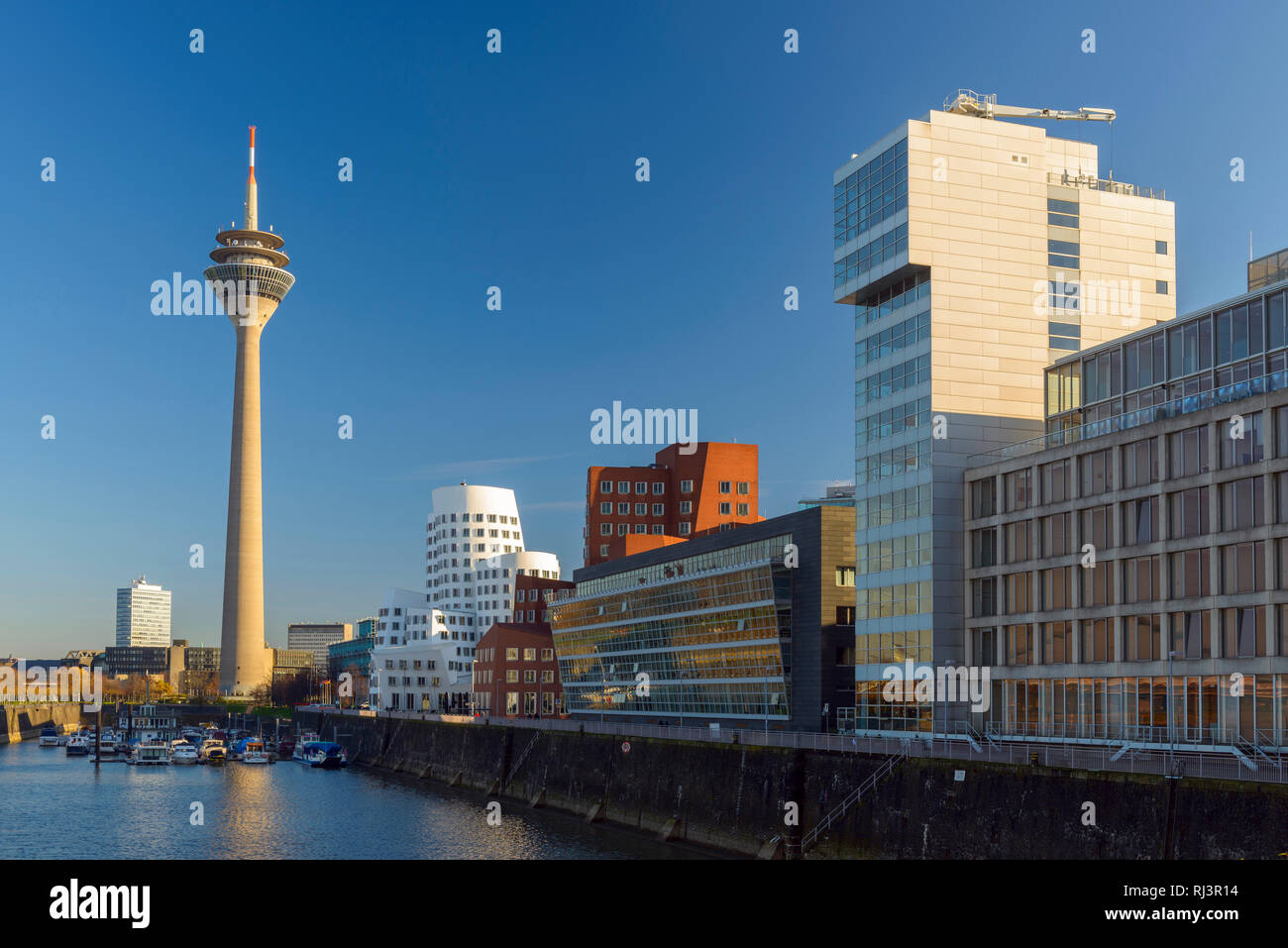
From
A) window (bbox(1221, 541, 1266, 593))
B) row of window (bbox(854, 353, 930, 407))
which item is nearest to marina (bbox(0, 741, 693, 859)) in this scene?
window (bbox(1221, 541, 1266, 593))

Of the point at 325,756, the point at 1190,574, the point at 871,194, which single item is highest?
the point at 871,194

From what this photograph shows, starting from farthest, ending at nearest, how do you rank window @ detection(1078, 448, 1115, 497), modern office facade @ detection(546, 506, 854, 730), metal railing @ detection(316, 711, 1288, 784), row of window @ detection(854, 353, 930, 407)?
1. modern office facade @ detection(546, 506, 854, 730)
2. row of window @ detection(854, 353, 930, 407)
3. window @ detection(1078, 448, 1115, 497)
4. metal railing @ detection(316, 711, 1288, 784)

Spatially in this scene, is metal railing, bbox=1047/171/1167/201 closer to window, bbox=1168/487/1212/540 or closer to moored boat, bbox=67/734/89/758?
window, bbox=1168/487/1212/540

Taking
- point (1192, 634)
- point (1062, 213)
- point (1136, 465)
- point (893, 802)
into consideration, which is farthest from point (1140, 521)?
point (1062, 213)

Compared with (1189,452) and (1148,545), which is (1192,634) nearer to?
(1148,545)

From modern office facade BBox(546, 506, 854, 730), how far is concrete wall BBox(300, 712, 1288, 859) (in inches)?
534

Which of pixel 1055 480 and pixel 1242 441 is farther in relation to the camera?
pixel 1055 480

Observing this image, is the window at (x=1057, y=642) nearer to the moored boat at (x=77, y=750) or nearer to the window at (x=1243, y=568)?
the window at (x=1243, y=568)

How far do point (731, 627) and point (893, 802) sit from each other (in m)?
45.4

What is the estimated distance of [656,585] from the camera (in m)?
118

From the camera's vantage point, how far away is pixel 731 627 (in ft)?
341

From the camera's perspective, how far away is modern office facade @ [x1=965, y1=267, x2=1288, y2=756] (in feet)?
191

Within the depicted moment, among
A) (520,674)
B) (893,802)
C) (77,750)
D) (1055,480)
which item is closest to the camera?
(893,802)

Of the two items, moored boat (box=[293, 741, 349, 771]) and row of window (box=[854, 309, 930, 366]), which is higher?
row of window (box=[854, 309, 930, 366])
